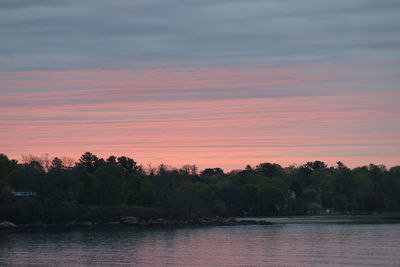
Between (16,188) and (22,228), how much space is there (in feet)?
96.2

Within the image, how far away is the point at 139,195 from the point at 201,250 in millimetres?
76010

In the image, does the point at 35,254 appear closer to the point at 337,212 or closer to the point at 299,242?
the point at 299,242

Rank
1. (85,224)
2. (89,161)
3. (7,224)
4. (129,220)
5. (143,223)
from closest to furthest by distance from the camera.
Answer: (7,224)
(85,224)
(129,220)
(143,223)
(89,161)

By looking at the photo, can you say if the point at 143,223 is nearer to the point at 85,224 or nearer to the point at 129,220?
the point at 129,220

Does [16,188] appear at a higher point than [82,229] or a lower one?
higher

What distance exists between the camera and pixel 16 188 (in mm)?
134625

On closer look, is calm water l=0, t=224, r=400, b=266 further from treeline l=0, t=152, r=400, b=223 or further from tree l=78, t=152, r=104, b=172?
tree l=78, t=152, r=104, b=172

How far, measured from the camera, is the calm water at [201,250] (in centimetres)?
5638

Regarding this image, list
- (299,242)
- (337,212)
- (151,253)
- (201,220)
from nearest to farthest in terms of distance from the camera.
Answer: (151,253)
(299,242)
(201,220)
(337,212)

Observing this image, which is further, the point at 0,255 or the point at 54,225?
the point at 54,225

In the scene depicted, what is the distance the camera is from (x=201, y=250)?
68.1 meters

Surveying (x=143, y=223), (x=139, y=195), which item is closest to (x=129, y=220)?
(x=143, y=223)

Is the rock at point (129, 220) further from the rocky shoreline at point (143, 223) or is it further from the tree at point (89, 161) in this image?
the tree at point (89, 161)

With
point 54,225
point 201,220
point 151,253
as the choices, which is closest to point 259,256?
point 151,253
